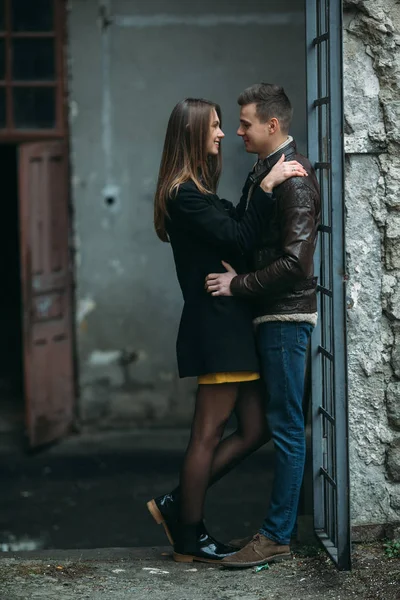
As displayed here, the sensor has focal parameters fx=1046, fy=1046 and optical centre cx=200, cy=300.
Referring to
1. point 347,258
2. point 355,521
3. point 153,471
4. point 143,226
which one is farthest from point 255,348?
point 143,226

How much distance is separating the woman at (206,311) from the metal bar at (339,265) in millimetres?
194

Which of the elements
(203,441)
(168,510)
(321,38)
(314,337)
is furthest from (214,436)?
(321,38)

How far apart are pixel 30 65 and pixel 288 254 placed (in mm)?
4604

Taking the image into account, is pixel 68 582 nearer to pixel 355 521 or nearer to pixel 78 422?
pixel 355 521

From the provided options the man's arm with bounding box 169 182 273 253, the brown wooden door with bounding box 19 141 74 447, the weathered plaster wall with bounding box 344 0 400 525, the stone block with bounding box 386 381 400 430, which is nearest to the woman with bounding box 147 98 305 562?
the man's arm with bounding box 169 182 273 253

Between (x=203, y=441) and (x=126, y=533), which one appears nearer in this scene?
(x=203, y=441)

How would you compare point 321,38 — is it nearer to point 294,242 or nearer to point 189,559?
point 294,242

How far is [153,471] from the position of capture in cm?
723

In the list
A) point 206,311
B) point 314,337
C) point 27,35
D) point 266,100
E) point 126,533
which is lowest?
point 126,533

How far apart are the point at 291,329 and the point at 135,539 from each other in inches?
80.7

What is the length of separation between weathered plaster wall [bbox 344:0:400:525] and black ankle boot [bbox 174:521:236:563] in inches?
24.5

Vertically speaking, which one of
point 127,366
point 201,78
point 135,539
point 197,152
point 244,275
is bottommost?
point 135,539

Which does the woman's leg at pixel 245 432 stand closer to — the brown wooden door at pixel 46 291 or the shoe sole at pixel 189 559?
the shoe sole at pixel 189 559

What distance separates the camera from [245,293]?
13.8 feet
